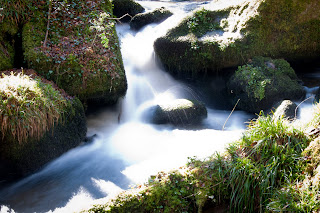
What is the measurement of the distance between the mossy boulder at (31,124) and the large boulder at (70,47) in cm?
84

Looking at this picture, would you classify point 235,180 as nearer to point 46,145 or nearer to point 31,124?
point 31,124

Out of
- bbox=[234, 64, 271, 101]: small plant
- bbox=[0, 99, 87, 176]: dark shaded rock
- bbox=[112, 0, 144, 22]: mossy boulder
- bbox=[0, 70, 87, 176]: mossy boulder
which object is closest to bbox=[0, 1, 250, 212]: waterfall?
bbox=[0, 99, 87, 176]: dark shaded rock

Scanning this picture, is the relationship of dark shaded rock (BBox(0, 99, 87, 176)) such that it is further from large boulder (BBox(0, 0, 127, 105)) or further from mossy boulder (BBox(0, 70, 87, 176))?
large boulder (BBox(0, 0, 127, 105))

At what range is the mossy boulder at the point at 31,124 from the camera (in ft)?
18.3

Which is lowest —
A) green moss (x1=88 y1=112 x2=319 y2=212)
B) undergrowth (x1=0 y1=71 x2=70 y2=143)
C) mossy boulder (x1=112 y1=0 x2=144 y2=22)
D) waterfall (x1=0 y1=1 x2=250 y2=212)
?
waterfall (x1=0 y1=1 x2=250 y2=212)

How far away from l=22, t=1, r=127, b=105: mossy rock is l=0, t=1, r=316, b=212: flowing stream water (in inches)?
39.0

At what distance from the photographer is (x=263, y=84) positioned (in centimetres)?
898

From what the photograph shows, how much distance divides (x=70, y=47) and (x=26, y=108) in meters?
3.00

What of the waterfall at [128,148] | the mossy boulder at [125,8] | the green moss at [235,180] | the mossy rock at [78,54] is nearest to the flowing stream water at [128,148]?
the waterfall at [128,148]

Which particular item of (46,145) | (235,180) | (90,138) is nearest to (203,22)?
(90,138)

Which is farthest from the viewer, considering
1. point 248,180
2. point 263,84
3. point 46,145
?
point 263,84

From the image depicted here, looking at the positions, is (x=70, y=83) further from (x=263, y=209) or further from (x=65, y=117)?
(x=263, y=209)

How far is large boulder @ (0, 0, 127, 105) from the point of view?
7629 mm

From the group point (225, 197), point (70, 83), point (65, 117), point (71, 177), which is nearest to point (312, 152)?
point (225, 197)
